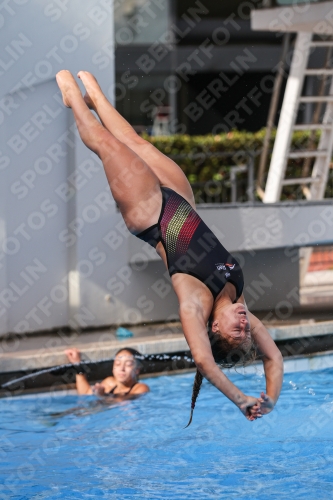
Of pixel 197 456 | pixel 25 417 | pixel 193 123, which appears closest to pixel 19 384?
pixel 25 417

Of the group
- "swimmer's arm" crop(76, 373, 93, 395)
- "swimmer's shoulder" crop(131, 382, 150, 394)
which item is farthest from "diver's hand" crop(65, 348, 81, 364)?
"swimmer's shoulder" crop(131, 382, 150, 394)

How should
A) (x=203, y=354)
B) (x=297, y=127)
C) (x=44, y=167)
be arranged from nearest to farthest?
(x=203, y=354), (x=44, y=167), (x=297, y=127)

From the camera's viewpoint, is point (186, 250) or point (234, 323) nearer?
point (234, 323)

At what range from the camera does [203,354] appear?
427 centimetres

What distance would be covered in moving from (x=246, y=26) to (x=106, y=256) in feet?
37.2

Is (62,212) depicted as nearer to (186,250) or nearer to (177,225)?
(177,225)

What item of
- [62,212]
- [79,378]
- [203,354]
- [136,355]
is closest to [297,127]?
[62,212]

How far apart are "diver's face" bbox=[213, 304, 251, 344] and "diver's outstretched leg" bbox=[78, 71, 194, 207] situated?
95cm

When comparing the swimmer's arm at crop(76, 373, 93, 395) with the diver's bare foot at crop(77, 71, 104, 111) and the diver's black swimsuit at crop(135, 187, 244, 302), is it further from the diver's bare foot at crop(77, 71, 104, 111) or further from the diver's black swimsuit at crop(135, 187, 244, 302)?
the diver's bare foot at crop(77, 71, 104, 111)

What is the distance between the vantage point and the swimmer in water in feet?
23.0

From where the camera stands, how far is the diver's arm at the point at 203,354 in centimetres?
427

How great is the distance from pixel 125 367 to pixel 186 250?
8.22 ft

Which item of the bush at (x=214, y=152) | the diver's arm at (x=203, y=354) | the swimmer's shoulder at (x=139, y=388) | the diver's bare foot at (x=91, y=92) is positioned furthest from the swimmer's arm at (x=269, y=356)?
the bush at (x=214, y=152)

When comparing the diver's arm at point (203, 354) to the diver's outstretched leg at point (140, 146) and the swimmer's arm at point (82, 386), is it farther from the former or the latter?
the swimmer's arm at point (82, 386)
